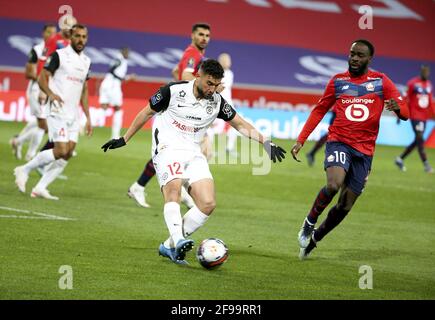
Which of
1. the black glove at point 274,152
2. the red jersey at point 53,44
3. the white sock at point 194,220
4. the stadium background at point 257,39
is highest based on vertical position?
the stadium background at point 257,39

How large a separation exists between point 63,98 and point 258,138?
484 cm

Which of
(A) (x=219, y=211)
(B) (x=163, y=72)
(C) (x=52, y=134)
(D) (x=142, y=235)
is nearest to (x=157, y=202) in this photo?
(A) (x=219, y=211)

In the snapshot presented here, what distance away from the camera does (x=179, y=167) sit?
983cm

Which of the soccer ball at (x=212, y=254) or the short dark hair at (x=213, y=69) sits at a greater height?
the short dark hair at (x=213, y=69)

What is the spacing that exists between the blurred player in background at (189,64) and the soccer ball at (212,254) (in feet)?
13.3

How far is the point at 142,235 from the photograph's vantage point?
11.6 meters

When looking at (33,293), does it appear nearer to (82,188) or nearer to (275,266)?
(275,266)

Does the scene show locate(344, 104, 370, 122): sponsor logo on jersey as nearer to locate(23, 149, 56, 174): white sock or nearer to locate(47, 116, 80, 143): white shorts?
locate(47, 116, 80, 143): white shorts

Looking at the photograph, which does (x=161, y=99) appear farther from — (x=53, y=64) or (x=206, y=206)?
(x=53, y=64)

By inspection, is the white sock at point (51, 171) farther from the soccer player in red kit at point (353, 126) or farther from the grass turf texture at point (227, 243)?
the soccer player in red kit at point (353, 126)

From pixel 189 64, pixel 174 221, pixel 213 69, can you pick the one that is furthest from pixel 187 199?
pixel 213 69

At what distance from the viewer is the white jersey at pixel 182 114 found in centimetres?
990

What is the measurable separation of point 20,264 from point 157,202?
6.32 m

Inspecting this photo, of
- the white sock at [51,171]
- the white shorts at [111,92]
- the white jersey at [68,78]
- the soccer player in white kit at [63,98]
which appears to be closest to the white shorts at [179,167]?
the soccer player in white kit at [63,98]
